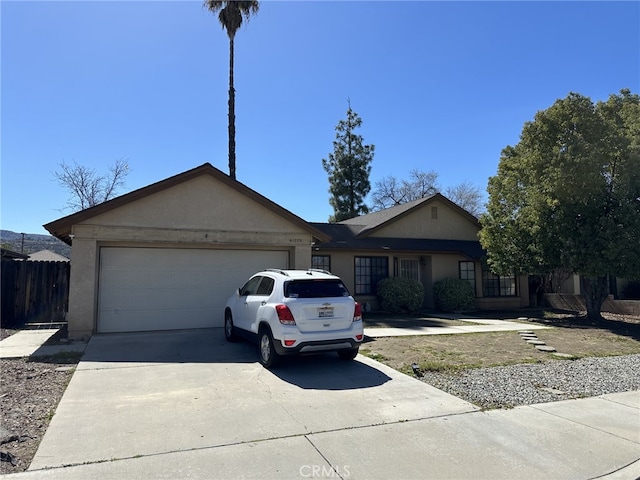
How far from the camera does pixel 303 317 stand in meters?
7.71

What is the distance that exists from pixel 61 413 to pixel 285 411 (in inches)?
113

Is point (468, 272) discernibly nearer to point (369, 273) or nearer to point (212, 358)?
point (369, 273)

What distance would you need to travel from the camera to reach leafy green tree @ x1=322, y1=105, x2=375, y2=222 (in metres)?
37.9

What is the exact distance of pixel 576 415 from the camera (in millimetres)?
5762

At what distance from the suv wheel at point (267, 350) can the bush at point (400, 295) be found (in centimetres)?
974

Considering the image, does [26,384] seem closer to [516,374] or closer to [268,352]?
[268,352]

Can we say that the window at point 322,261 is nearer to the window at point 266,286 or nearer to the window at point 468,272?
the window at point 468,272

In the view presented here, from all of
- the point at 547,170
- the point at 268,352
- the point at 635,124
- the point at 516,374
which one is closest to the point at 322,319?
the point at 268,352

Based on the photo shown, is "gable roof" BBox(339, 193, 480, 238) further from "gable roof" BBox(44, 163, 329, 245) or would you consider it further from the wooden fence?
the wooden fence

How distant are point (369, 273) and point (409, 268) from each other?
7.42 feet

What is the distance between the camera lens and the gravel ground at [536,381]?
6.54 metres

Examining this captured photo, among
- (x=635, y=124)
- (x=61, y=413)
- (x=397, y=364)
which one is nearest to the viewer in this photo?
(x=61, y=413)

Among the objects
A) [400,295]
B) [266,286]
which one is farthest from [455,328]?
[266,286]

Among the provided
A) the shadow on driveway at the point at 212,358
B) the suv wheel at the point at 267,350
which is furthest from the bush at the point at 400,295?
the suv wheel at the point at 267,350
